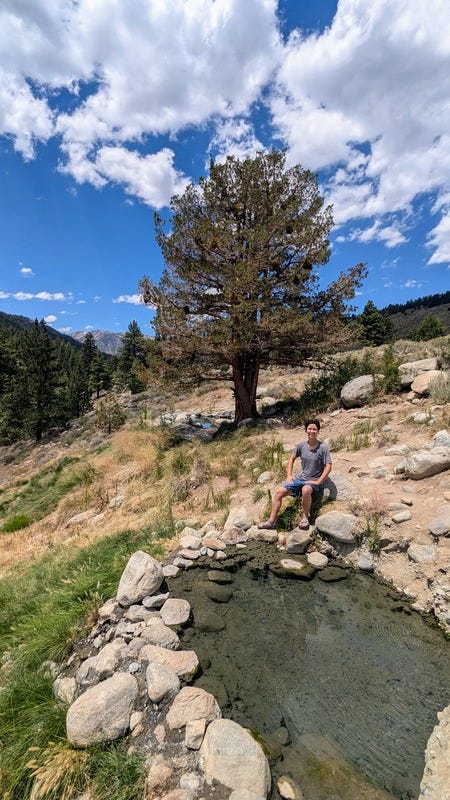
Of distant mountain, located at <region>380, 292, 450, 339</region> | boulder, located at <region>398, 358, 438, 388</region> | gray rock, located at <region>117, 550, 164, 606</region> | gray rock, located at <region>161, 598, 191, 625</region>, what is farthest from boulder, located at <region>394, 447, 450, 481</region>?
distant mountain, located at <region>380, 292, 450, 339</region>

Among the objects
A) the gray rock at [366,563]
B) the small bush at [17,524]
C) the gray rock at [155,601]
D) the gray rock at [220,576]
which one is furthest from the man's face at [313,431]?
the small bush at [17,524]

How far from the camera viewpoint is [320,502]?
259 inches

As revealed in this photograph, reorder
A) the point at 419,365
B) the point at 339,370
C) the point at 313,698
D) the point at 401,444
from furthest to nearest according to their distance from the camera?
1. the point at 339,370
2. the point at 419,365
3. the point at 401,444
4. the point at 313,698

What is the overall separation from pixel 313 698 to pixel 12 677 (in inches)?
125

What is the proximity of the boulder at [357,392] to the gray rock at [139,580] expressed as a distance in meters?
8.24

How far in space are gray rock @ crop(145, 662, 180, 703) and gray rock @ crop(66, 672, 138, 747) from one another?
16 centimetres

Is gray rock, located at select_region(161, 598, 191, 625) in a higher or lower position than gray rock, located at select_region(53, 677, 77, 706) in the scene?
higher

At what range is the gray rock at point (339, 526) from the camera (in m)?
5.69

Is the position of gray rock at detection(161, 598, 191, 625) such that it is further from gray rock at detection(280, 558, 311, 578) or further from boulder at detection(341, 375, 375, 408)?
boulder at detection(341, 375, 375, 408)

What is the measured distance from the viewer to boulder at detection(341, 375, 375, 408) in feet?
36.8

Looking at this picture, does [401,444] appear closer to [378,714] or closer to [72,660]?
[378,714]

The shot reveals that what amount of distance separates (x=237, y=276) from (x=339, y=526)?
873 cm

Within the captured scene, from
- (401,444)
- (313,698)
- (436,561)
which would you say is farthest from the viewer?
(401,444)

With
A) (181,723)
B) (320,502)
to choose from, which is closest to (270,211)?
(320,502)
